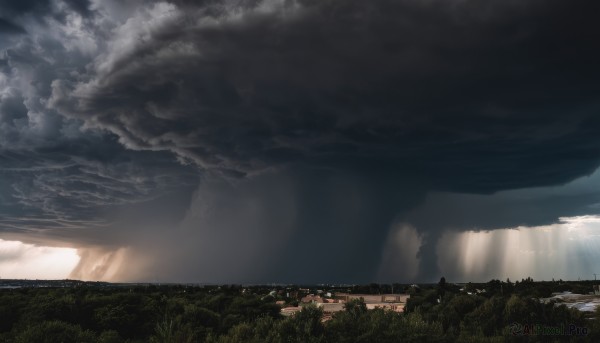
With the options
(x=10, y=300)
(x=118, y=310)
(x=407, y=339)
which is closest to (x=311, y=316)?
(x=407, y=339)

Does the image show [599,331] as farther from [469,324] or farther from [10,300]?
[10,300]

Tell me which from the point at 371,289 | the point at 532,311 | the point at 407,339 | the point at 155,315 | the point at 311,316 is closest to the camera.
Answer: the point at 407,339

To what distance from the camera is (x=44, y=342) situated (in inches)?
795

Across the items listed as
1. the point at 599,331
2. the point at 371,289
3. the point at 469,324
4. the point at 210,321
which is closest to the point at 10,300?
the point at 210,321

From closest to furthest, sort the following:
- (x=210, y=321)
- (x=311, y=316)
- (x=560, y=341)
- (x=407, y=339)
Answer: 1. (x=407, y=339)
2. (x=311, y=316)
3. (x=560, y=341)
4. (x=210, y=321)

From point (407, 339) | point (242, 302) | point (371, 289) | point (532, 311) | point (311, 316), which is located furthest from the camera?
point (371, 289)

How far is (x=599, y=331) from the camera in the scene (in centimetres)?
2259

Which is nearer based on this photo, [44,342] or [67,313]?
[44,342]

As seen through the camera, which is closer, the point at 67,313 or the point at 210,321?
the point at 210,321

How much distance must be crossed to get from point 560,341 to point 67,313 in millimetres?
33626

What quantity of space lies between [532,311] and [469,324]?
3.93 m

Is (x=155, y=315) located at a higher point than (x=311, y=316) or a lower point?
lower

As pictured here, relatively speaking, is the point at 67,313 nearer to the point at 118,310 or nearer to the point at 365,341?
the point at 118,310

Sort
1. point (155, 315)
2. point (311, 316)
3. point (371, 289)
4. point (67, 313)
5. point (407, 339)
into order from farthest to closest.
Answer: point (371, 289) < point (155, 315) < point (67, 313) < point (311, 316) < point (407, 339)
